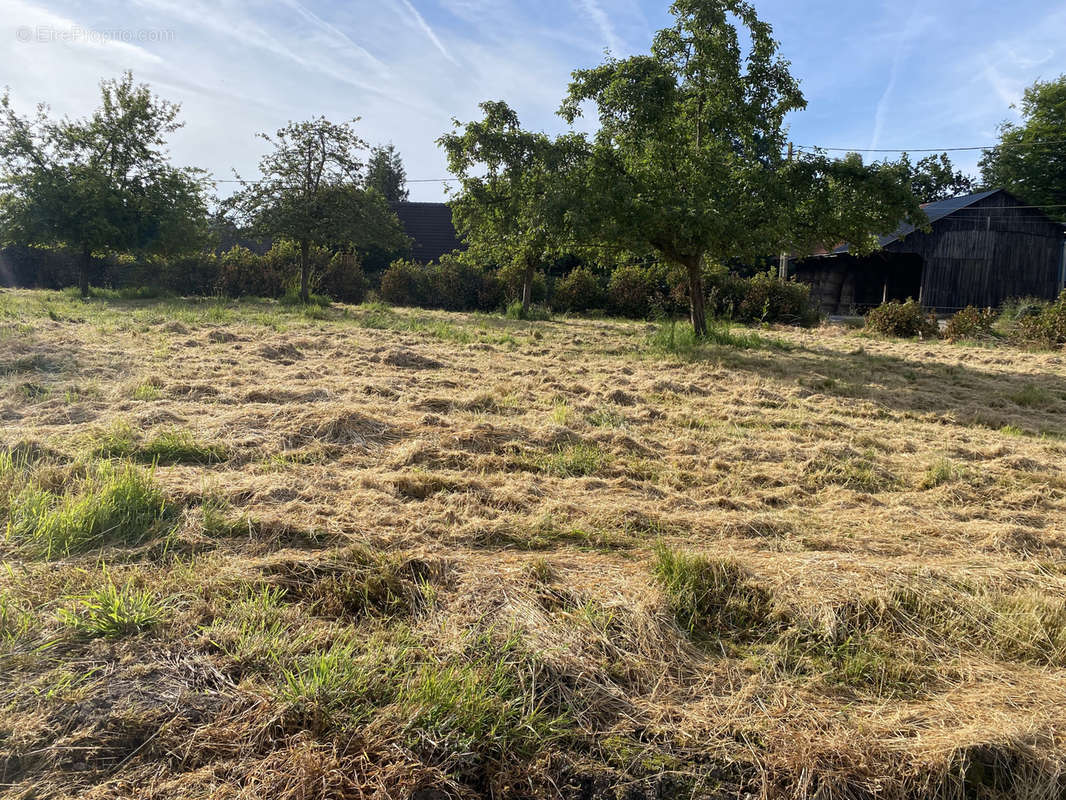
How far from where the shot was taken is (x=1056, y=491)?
439cm

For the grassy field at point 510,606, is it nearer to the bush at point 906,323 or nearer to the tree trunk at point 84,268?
the bush at point 906,323

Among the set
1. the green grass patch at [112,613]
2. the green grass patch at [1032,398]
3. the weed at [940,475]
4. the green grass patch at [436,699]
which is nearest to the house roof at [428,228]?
the green grass patch at [1032,398]

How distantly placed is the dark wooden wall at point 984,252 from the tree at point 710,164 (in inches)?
595

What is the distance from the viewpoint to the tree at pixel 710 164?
33.8ft

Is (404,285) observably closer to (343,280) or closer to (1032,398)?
(343,280)

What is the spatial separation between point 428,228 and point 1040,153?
33657mm

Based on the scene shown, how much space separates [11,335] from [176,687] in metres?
8.36

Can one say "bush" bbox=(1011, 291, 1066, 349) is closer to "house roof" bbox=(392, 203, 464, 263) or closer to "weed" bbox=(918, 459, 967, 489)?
"weed" bbox=(918, 459, 967, 489)

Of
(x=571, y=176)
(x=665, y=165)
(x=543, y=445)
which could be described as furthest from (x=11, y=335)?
(x=665, y=165)

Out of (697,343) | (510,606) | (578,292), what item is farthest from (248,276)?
(510,606)

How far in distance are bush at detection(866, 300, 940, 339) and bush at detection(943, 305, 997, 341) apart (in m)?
0.54

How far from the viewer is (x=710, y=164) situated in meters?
10.5

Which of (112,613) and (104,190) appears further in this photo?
(104,190)

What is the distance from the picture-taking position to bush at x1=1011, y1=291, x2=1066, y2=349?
1374 cm
